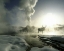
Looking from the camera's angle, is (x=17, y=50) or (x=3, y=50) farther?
(x=17, y=50)

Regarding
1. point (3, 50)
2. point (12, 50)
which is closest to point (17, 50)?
point (12, 50)

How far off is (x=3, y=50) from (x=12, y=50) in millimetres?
3732

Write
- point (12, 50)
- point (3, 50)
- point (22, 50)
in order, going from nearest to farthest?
point (3, 50)
point (12, 50)
point (22, 50)

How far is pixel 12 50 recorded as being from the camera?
1182 inches

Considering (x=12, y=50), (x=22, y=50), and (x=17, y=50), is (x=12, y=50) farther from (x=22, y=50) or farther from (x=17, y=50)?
(x=22, y=50)

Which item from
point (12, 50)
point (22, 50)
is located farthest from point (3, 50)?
point (22, 50)

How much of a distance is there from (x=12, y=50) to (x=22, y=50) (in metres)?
3.60

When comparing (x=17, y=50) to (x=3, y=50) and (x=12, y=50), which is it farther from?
(x=3, y=50)

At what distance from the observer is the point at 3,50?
26.9 m

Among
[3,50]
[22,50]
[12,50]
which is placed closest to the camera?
[3,50]

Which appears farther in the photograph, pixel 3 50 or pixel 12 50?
pixel 12 50

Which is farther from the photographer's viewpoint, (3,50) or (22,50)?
(22,50)

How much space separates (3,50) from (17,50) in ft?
17.1

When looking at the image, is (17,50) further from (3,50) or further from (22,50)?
(3,50)
